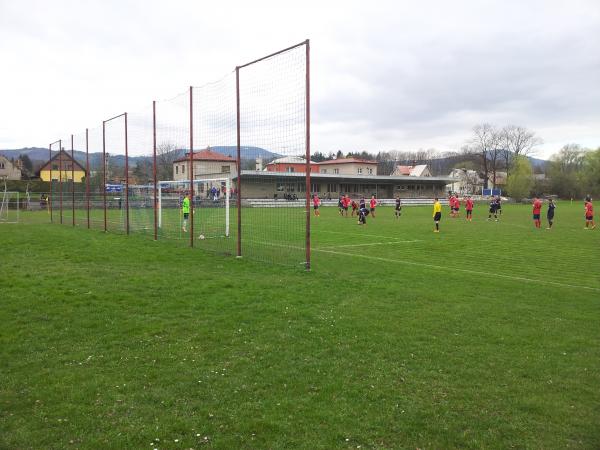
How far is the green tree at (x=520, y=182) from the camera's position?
298ft

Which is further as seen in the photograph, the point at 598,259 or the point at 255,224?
the point at 255,224

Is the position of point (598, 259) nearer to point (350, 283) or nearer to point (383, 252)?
point (383, 252)

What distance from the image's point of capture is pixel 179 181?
20438 mm

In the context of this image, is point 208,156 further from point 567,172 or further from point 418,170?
point 418,170

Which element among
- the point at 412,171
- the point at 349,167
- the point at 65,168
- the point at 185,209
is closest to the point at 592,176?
the point at 349,167

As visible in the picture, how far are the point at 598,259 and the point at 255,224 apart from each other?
47.0 ft

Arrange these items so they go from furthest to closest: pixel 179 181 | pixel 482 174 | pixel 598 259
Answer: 1. pixel 482 174
2. pixel 179 181
3. pixel 598 259

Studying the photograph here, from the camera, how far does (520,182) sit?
298 feet

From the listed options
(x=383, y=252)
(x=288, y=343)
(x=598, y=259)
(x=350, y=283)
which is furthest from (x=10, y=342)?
(x=598, y=259)

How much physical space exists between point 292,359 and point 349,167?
98601mm

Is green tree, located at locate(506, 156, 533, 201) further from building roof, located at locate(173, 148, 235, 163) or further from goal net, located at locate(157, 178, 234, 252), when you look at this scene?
building roof, located at locate(173, 148, 235, 163)

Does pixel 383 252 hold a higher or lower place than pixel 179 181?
lower

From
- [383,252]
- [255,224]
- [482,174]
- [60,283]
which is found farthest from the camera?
[482,174]

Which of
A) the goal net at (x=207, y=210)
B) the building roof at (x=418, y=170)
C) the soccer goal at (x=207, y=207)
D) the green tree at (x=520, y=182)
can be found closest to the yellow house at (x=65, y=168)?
the goal net at (x=207, y=210)
